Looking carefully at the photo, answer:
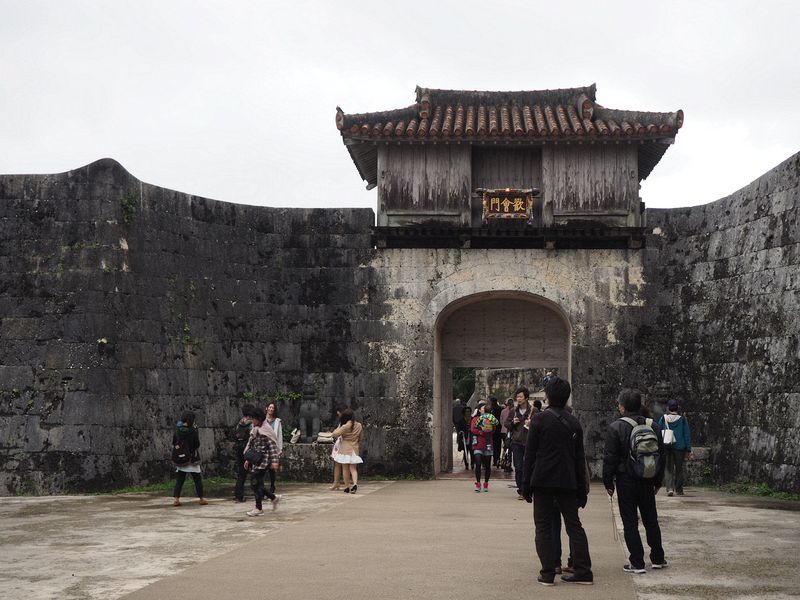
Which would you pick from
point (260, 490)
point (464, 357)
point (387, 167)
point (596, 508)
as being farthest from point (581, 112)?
point (260, 490)

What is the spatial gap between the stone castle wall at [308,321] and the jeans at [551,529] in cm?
804

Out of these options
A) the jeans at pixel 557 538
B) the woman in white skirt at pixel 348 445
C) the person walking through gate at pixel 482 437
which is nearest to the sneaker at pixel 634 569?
the jeans at pixel 557 538

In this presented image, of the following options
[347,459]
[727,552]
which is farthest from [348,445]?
[727,552]

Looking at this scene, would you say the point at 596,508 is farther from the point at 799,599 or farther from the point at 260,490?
the point at 799,599

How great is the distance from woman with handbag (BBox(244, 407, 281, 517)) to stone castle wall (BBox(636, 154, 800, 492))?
814cm

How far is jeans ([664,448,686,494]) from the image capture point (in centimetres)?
1470

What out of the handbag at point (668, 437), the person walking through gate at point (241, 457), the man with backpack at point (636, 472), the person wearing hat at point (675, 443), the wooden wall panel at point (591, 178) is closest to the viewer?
the man with backpack at point (636, 472)

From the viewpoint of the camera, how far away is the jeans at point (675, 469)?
14695mm

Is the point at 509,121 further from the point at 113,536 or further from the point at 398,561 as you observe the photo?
the point at 398,561

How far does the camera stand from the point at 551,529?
24.7 ft

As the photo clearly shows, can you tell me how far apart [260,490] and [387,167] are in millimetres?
8616

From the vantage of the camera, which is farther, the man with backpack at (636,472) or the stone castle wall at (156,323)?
the stone castle wall at (156,323)

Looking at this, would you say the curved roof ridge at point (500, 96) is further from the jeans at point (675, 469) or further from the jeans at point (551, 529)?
the jeans at point (551, 529)

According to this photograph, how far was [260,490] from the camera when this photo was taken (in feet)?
39.2
